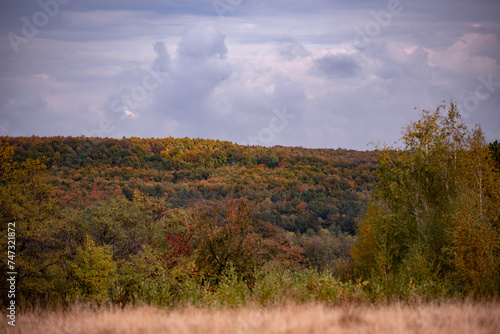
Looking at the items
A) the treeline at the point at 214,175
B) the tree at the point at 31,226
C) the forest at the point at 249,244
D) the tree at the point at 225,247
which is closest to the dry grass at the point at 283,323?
the forest at the point at 249,244

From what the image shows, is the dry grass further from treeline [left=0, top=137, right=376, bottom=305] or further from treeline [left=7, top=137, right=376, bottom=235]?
treeline [left=7, top=137, right=376, bottom=235]

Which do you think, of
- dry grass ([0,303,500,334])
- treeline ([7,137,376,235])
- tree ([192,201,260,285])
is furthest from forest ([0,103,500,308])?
treeline ([7,137,376,235])

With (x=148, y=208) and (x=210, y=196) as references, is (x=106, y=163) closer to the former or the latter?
(x=210, y=196)

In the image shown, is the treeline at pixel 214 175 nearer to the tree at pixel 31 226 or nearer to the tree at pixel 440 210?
the tree at pixel 31 226

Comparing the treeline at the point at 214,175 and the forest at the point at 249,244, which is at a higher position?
the treeline at the point at 214,175

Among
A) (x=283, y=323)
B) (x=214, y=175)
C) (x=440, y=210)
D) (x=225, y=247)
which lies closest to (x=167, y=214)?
(x=225, y=247)

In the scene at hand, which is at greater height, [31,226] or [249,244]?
[31,226]

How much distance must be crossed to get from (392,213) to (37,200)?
16.6 metres

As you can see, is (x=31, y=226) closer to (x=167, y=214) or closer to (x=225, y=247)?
(x=225, y=247)

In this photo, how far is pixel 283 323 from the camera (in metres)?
5.50

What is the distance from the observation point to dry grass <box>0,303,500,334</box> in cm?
529

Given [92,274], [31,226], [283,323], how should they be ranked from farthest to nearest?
1. [31,226]
2. [92,274]
3. [283,323]

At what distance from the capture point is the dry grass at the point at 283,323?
17.4 feet

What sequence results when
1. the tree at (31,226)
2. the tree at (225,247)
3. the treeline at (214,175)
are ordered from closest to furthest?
1. the tree at (225,247)
2. the tree at (31,226)
3. the treeline at (214,175)
